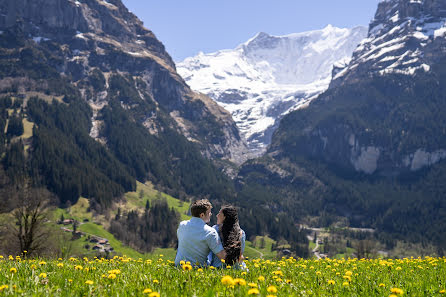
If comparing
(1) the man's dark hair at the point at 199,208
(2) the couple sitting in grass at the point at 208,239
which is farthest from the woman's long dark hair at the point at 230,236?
(1) the man's dark hair at the point at 199,208

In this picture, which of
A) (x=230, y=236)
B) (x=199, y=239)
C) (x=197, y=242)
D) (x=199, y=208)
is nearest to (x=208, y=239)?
(x=199, y=239)

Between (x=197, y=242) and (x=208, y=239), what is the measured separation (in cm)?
43

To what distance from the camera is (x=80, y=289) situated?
645 centimetres

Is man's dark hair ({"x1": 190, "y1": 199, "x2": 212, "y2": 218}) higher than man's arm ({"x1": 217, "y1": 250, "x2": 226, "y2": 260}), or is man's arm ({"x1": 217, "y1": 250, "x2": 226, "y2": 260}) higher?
man's dark hair ({"x1": 190, "y1": 199, "x2": 212, "y2": 218})

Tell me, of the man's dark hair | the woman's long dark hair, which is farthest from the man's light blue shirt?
the woman's long dark hair

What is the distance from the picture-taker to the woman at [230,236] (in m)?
10.5

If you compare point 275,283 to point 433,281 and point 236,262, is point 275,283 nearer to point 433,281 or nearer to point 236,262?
point 236,262

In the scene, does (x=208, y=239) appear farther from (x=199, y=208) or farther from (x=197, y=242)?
(x=199, y=208)

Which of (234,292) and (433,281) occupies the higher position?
→ (234,292)

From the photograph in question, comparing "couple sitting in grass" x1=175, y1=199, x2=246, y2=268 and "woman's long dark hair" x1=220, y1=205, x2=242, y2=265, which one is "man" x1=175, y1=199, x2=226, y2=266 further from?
"woman's long dark hair" x1=220, y1=205, x2=242, y2=265

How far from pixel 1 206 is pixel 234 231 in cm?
5676

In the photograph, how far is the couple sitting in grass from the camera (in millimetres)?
10289

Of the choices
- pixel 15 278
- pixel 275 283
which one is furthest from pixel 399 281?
pixel 15 278

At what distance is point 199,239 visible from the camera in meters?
10.4
